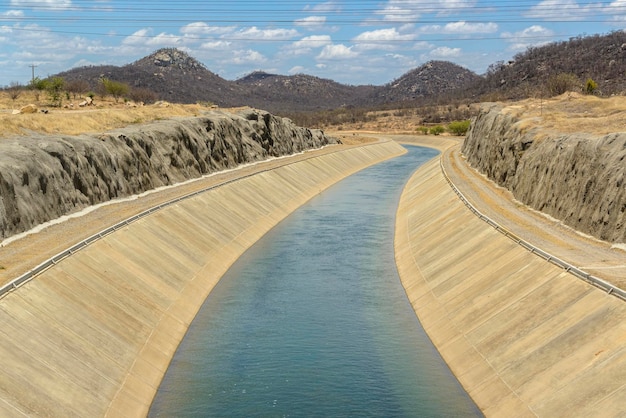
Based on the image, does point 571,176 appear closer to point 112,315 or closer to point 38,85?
point 112,315

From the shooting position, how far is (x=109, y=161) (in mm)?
60219

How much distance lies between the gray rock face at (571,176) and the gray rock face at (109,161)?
35693 millimetres

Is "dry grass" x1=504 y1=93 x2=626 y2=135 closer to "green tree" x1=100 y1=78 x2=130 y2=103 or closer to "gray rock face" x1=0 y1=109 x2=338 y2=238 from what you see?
"gray rock face" x1=0 y1=109 x2=338 y2=238

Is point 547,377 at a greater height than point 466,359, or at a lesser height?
greater

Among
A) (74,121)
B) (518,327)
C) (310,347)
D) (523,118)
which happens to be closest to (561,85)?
(523,118)

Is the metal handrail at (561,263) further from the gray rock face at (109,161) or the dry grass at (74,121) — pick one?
the dry grass at (74,121)

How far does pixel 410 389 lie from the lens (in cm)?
3034

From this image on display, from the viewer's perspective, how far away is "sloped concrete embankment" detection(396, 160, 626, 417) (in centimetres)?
2492

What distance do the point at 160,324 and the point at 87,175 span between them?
74.2ft

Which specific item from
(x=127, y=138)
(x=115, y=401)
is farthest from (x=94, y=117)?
(x=115, y=401)

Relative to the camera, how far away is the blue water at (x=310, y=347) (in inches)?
1134

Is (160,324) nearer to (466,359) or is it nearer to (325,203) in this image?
(466,359)

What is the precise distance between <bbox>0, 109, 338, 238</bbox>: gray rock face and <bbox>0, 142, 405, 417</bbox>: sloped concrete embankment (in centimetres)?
626

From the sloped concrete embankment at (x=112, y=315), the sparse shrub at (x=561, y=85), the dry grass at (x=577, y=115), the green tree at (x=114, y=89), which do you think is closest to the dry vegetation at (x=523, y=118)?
the dry grass at (x=577, y=115)
